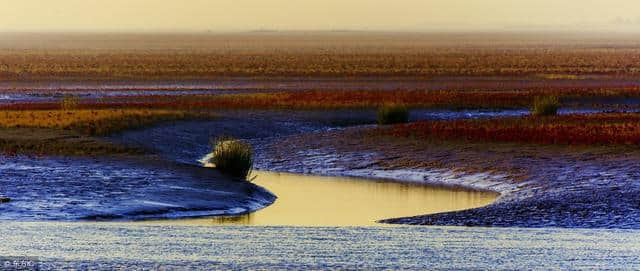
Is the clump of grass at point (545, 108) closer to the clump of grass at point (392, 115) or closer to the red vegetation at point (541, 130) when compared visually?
the red vegetation at point (541, 130)

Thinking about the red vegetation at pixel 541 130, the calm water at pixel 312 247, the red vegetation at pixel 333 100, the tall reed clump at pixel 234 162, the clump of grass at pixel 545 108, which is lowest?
the red vegetation at pixel 333 100

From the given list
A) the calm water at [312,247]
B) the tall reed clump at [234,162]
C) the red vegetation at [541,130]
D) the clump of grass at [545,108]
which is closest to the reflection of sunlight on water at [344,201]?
the tall reed clump at [234,162]

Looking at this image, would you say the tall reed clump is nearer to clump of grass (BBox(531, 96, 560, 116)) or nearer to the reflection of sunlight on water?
the reflection of sunlight on water

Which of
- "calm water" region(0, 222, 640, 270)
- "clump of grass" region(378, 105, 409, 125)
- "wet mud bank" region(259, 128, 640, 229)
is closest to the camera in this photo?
"calm water" region(0, 222, 640, 270)

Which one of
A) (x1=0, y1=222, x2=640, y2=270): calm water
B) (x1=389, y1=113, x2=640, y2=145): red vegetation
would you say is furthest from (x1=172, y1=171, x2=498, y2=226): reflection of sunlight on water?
(x1=389, y1=113, x2=640, y2=145): red vegetation

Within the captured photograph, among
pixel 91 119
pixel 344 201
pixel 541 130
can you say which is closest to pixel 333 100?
pixel 91 119

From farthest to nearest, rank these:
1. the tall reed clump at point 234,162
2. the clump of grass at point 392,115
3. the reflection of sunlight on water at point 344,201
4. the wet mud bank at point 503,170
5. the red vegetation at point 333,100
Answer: the red vegetation at point 333,100 < the clump of grass at point 392,115 < the tall reed clump at point 234,162 < the reflection of sunlight on water at point 344,201 < the wet mud bank at point 503,170

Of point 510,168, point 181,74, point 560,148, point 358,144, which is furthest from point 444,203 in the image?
point 181,74

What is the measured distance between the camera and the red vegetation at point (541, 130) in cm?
2936

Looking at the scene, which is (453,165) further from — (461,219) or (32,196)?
(32,196)

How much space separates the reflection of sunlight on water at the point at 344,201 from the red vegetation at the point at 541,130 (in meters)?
5.82

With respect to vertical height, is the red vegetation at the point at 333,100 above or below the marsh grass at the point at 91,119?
below

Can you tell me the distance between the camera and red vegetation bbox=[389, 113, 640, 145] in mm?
29359

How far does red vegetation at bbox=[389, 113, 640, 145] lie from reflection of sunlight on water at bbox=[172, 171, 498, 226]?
19.1 feet
